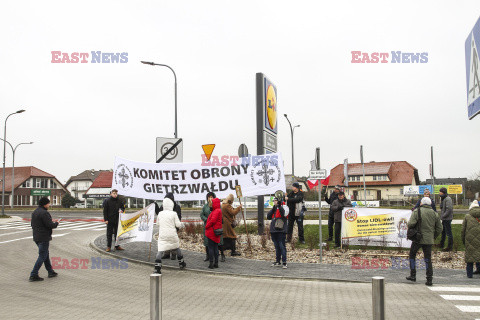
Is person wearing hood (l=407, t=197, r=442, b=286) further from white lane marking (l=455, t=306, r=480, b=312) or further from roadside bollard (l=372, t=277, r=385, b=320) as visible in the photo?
roadside bollard (l=372, t=277, r=385, b=320)

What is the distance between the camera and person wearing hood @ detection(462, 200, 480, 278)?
1041 cm

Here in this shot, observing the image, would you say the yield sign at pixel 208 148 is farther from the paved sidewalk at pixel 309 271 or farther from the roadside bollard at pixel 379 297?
the roadside bollard at pixel 379 297

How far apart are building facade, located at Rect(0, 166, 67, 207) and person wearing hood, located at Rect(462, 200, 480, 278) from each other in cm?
7774

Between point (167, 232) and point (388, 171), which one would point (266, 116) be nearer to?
point (167, 232)

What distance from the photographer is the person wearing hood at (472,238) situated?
10.4 m

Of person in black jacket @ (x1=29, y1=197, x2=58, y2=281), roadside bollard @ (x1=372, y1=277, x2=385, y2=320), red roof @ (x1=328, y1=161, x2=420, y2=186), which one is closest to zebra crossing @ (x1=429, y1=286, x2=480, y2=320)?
roadside bollard @ (x1=372, y1=277, x2=385, y2=320)

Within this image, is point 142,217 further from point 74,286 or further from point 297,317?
point 297,317

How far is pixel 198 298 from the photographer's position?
8.48 metres

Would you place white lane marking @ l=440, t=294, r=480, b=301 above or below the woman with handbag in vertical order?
below

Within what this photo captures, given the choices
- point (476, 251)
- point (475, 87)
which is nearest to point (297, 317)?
point (475, 87)

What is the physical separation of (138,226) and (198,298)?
4.68m

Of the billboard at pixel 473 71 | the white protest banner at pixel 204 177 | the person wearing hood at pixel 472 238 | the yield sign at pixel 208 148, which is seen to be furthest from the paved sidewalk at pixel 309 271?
the billboard at pixel 473 71

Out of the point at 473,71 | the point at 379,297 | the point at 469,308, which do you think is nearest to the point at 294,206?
the point at 469,308

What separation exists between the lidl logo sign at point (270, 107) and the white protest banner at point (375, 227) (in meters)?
5.01
